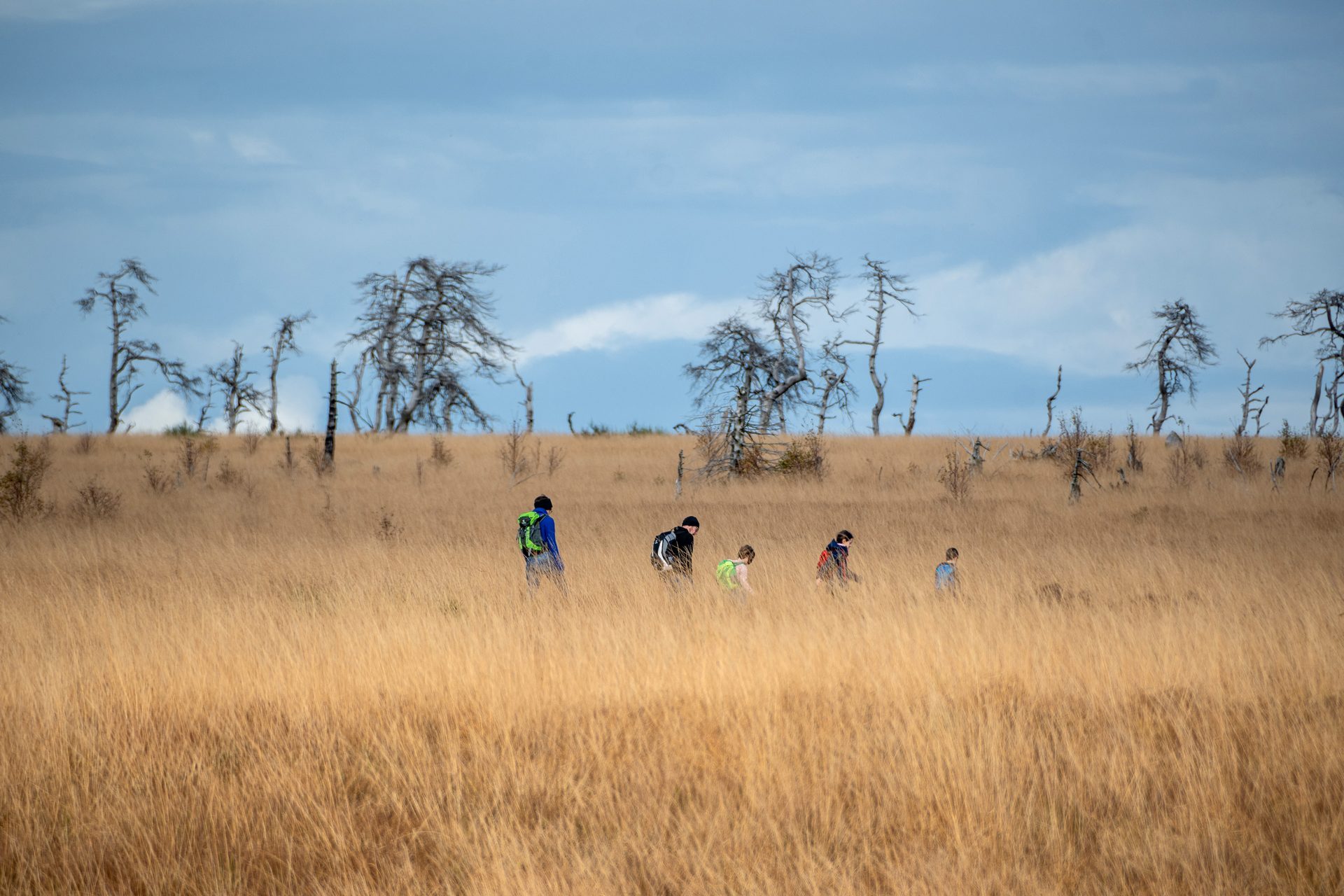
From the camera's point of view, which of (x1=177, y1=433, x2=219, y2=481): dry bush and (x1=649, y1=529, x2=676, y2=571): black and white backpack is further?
(x1=177, y1=433, x2=219, y2=481): dry bush

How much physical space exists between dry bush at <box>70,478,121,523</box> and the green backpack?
1200 cm

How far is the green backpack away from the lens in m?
10.2

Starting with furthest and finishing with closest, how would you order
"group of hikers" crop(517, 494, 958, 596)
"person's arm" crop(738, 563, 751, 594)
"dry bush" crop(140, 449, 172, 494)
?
"dry bush" crop(140, 449, 172, 494), "group of hikers" crop(517, 494, 958, 596), "person's arm" crop(738, 563, 751, 594)

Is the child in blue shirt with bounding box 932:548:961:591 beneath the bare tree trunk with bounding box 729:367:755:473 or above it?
beneath

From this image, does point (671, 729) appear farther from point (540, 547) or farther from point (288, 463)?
point (288, 463)

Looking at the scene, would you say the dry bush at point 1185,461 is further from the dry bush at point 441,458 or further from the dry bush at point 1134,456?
the dry bush at point 441,458

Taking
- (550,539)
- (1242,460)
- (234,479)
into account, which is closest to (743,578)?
(550,539)

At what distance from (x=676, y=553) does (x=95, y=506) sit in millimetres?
14216

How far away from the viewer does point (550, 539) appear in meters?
10.2

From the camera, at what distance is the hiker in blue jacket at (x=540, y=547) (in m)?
10.2

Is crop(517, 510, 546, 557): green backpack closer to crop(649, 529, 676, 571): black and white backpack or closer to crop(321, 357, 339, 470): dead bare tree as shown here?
crop(649, 529, 676, 571): black and white backpack

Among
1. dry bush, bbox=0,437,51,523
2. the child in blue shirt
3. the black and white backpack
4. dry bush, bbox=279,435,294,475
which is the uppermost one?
dry bush, bbox=279,435,294,475

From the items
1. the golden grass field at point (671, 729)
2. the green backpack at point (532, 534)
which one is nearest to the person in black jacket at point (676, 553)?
the golden grass field at point (671, 729)

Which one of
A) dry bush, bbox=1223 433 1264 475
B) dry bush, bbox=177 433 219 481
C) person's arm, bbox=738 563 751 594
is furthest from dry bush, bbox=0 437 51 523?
dry bush, bbox=1223 433 1264 475
